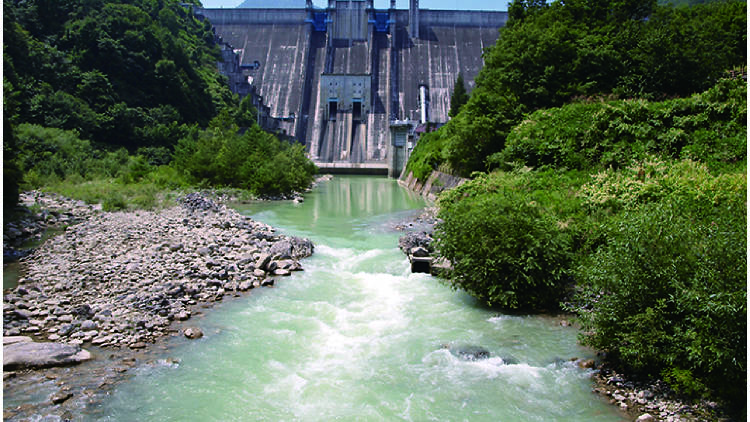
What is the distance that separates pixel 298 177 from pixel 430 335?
1081 inches

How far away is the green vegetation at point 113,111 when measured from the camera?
32.8m

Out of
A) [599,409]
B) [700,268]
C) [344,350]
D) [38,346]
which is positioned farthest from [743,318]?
[38,346]

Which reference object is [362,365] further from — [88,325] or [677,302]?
[88,325]

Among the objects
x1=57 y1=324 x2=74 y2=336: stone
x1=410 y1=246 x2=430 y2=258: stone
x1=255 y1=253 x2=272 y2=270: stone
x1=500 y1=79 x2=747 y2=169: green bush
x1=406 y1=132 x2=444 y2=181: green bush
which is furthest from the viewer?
x1=406 y1=132 x2=444 y2=181: green bush

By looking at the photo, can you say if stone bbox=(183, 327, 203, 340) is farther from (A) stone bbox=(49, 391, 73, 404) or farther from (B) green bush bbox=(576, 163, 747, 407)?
(B) green bush bbox=(576, 163, 747, 407)

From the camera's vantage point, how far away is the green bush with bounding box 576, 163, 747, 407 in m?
6.47

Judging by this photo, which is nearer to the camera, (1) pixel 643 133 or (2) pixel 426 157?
(1) pixel 643 133

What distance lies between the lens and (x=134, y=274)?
12.8m

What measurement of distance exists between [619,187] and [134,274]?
12.6 meters

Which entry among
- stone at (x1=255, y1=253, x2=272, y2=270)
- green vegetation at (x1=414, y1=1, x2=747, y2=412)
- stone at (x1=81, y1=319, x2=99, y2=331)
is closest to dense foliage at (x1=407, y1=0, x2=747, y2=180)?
green vegetation at (x1=414, y1=1, x2=747, y2=412)

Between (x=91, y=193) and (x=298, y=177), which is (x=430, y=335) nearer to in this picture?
(x=91, y=193)

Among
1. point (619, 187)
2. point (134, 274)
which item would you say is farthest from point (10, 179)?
point (619, 187)

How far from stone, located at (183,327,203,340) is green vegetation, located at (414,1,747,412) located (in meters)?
5.33

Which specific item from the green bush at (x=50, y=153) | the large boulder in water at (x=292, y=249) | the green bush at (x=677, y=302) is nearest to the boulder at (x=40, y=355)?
the large boulder in water at (x=292, y=249)
